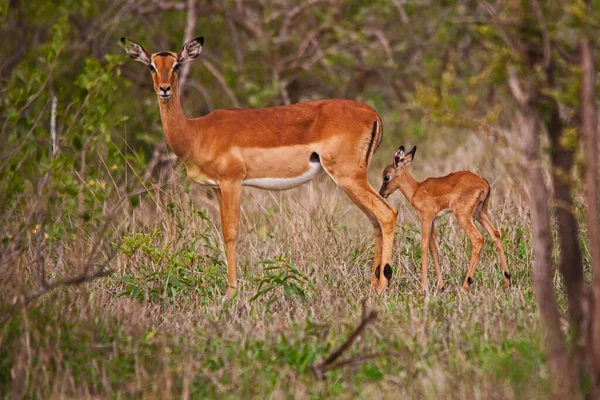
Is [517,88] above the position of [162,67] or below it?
below

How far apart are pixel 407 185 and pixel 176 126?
5.51ft

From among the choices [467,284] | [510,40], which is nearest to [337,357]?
[510,40]

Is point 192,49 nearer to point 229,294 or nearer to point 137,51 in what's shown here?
point 137,51

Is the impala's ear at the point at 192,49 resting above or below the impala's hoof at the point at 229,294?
above

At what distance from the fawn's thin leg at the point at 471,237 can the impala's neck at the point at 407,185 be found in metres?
0.62

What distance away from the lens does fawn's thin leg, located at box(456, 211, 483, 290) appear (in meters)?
6.29

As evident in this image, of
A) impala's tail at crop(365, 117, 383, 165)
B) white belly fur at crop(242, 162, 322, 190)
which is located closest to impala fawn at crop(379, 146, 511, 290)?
impala's tail at crop(365, 117, 383, 165)

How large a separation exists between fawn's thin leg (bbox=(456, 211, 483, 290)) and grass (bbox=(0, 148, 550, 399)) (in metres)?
0.10

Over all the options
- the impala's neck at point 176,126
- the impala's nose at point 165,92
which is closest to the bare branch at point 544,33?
the impala's nose at point 165,92

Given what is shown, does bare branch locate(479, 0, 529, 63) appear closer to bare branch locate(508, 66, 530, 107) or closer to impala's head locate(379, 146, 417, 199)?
bare branch locate(508, 66, 530, 107)

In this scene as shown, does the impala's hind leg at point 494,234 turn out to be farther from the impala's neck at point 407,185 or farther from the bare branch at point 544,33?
the bare branch at point 544,33

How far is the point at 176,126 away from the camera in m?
6.82

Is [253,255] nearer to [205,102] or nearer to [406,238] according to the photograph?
[406,238]

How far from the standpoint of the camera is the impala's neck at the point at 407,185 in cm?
705
